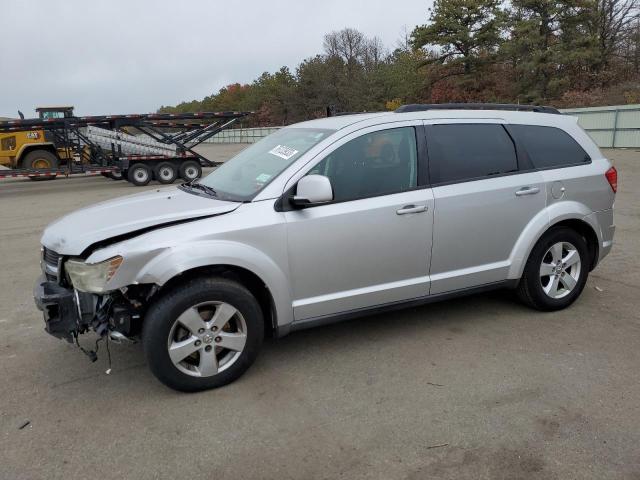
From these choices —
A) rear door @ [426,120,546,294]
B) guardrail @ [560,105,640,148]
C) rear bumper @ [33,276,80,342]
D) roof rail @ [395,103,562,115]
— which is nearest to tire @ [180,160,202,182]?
roof rail @ [395,103,562,115]

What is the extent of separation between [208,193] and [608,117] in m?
23.4

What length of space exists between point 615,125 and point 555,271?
2129cm

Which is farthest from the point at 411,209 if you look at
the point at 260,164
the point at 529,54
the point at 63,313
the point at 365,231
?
the point at 529,54

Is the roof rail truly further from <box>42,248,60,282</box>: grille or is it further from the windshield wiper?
<box>42,248,60,282</box>: grille

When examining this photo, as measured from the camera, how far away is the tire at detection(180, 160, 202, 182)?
57.8 ft

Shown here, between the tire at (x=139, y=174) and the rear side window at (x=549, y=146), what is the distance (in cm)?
1449

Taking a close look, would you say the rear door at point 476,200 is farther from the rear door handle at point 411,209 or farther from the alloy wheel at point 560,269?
the alloy wheel at point 560,269

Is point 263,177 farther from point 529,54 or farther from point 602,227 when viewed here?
point 529,54

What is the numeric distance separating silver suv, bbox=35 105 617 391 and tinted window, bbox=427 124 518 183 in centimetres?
1

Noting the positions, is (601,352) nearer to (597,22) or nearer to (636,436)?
(636,436)

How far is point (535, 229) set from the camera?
4.24 m

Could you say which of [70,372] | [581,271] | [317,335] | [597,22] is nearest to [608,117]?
[597,22]

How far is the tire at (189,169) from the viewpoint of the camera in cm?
1761

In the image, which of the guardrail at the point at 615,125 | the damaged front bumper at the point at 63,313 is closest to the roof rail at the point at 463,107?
the damaged front bumper at the point at 63,313
